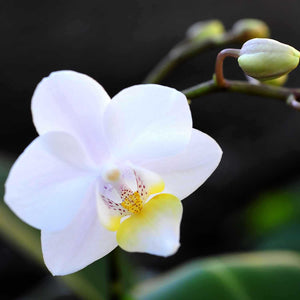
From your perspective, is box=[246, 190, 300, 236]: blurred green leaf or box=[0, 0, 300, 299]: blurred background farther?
box=[0, 0, 300, 299]: blurred background

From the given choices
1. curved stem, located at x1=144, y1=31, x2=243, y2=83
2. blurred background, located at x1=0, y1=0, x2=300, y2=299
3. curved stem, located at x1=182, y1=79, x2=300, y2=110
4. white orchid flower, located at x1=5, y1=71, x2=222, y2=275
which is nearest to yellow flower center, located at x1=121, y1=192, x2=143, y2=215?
white orchid flower, located at x1=5, y1=71, x2=222, y2=275

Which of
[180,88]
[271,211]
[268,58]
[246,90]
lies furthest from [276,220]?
[268,58]

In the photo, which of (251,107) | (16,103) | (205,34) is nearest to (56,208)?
(205,34)

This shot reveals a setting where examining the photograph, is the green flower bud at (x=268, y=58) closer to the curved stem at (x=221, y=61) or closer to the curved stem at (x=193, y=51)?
the curved stem at (x=221, y=61)

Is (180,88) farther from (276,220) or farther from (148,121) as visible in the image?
(148,121)

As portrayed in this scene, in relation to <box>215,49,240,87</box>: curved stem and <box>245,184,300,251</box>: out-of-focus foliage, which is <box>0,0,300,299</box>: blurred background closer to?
<box>245,184,300,251</box>: out-of-focus foliage

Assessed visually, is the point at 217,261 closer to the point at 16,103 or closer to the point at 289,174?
the point at 289,174
